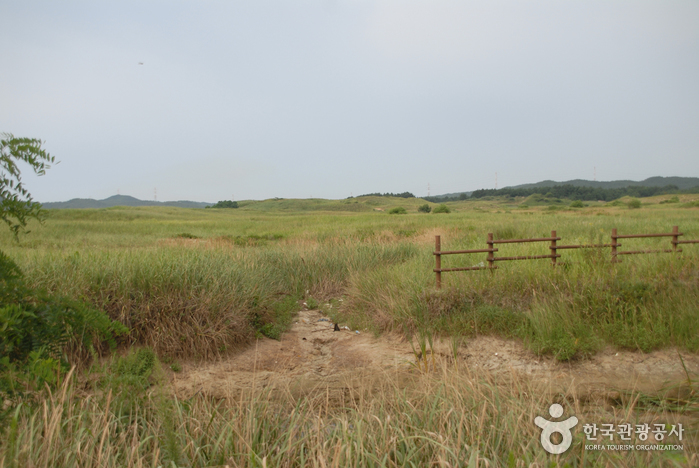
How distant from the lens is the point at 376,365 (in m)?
6.28

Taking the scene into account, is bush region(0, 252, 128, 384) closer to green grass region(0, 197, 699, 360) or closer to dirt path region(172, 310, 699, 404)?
dirt path region(172, 310, 699, 404)

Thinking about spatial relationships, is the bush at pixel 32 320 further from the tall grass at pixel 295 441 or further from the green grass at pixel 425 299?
the green grass at pixel 425 299

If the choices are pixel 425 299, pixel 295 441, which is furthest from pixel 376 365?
pixel 295 441

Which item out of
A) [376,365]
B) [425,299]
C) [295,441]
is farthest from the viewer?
[425,299]

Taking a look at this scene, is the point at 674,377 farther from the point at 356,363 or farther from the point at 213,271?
the point at 213,271

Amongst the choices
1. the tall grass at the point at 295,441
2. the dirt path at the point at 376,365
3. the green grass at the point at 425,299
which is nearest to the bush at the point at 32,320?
the tall grass at the point at 295,441

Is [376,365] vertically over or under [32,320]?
under

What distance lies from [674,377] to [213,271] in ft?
26.3

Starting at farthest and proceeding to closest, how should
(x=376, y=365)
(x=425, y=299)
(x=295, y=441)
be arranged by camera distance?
1. (x=425, y=299)
2. (x=376, y=365)
3. (x=295, y=441)

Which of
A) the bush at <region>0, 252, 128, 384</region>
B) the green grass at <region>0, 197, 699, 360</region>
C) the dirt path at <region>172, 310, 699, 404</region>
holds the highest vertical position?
the bush at <region>0, 252, 128, 384</region>

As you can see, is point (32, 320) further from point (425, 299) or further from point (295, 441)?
point (425, 299)

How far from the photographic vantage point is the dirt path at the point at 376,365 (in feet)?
18.0

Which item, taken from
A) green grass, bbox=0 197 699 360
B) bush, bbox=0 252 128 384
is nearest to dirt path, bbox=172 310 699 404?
green grass, bbox=0 197 699 360

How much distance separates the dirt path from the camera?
18.0 ft
